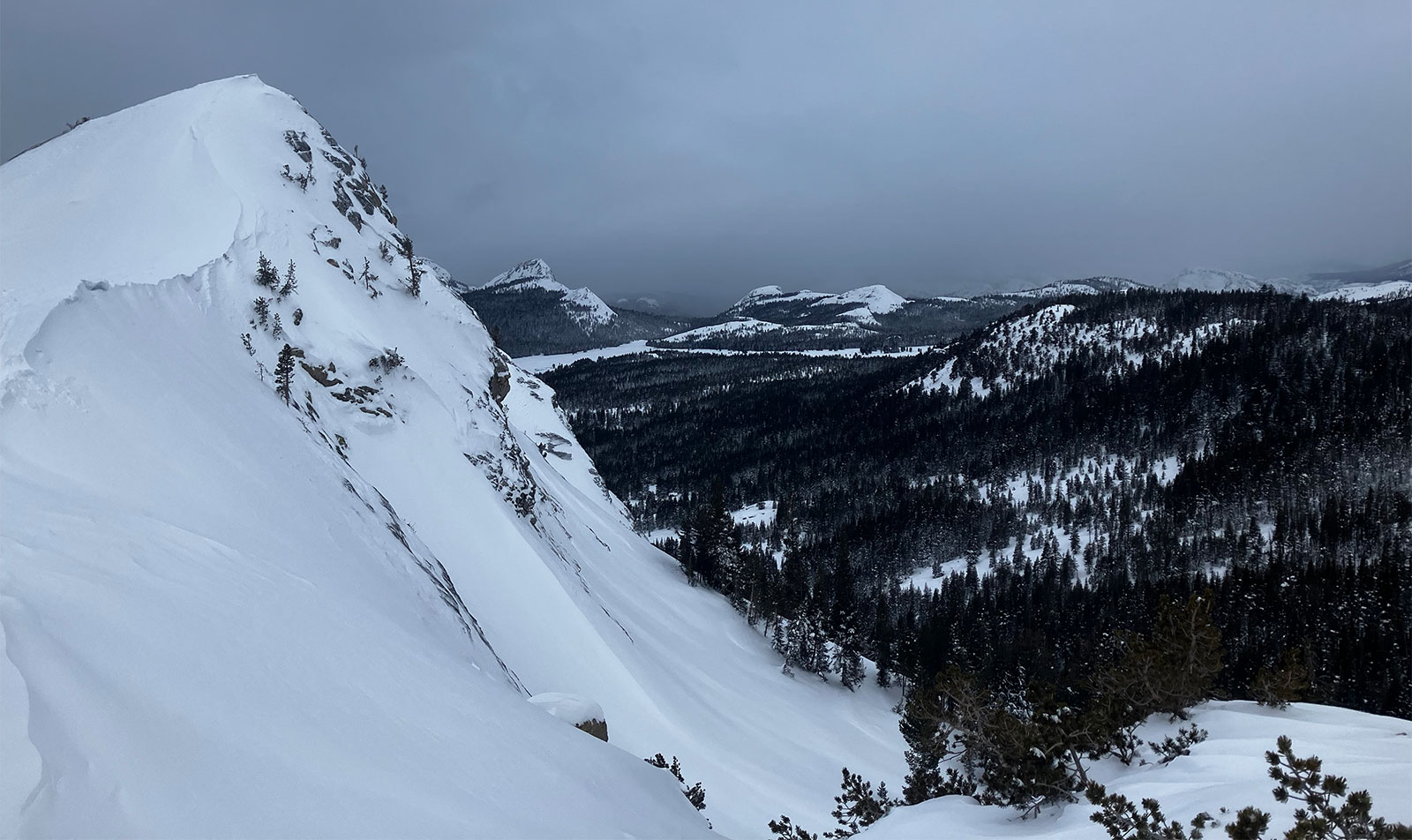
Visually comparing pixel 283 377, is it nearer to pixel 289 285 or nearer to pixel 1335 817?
pixel 289 285

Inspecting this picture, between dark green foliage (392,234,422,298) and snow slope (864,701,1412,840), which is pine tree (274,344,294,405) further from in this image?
snow slope (864,701,1412,840)

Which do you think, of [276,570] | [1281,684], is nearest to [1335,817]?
[1281,684]

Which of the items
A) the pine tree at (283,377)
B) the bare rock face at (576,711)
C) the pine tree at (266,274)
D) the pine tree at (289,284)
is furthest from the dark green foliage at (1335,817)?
the pine tree at (289,284)

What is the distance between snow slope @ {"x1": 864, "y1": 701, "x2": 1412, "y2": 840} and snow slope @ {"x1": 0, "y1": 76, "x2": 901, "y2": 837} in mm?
6992

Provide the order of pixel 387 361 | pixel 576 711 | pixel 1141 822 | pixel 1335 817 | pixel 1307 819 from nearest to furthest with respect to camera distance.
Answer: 1. pixel 1335 817
2. pixel 1307 819
3. pixel 1141 822
4. pixel 576 711
5. pixel 387 361

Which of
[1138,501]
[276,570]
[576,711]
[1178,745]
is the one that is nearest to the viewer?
[276,570]

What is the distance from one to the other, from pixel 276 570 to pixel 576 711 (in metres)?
7.27

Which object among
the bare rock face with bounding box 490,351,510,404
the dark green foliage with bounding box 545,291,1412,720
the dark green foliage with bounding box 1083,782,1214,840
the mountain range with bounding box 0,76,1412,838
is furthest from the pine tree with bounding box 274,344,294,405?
the dark green foliage with bounding box 545,291,1412,720

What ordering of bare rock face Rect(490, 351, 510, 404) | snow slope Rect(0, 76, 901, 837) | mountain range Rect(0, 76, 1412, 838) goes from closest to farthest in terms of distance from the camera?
snow slope Rect(0, 76, 901, 837) < mountain range Rect(0, 76, 1412, 838) < bare rock face Rect(490, 351, 510, 404)

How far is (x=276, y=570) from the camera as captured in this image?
38.9 feet

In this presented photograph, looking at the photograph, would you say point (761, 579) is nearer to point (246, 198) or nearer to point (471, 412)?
point (471, 412)

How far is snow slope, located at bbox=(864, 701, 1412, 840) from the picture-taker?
11.0 metres

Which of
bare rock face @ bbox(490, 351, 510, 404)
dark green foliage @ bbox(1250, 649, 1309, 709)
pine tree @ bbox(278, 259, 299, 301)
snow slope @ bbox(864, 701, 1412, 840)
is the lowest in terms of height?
snow slope @ bbox(864, 701, 1412, 840)

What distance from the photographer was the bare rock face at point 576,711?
1511 cm
